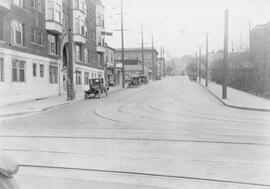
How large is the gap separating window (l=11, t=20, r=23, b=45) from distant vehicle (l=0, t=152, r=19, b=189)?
64.7ft

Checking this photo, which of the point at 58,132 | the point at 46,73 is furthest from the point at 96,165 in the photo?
the point at 46,73

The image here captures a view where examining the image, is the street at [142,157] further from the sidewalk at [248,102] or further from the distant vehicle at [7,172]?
the sidewalk at [248,102]

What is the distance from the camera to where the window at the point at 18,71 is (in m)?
20.9

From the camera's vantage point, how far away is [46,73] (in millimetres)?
25641

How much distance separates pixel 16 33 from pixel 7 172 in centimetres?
2066

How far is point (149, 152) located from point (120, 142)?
1.25 m

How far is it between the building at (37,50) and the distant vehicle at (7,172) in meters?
14.7

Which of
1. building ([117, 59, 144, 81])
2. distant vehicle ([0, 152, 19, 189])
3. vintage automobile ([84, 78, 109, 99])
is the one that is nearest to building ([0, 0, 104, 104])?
vintage automobile ([84, 78, 109, 99])

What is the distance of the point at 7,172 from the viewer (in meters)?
2.47

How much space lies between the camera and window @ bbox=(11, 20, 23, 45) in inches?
832

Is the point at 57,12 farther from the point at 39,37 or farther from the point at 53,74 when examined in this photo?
the point at 53,74

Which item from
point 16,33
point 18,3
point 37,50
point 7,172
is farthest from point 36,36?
point 7,172

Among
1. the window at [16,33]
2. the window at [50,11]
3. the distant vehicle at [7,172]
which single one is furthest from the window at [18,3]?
the distant vehicle at [7,172]

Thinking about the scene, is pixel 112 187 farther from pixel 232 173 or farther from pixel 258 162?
pixel 258 162
